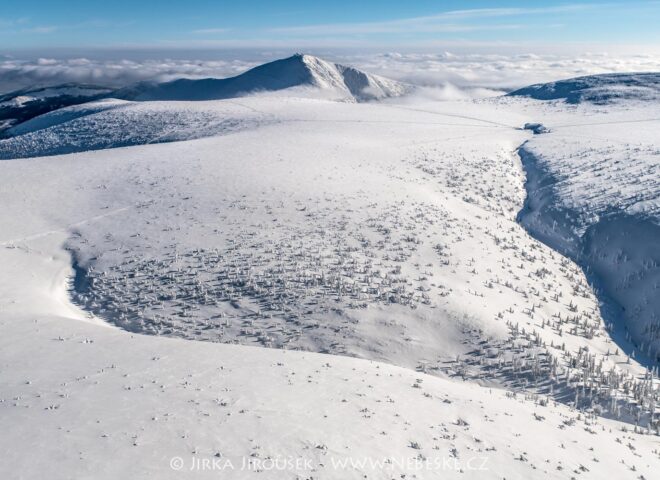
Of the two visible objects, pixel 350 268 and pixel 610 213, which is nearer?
pixel 350 268

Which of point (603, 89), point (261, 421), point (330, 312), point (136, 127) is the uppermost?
point (603, 89)

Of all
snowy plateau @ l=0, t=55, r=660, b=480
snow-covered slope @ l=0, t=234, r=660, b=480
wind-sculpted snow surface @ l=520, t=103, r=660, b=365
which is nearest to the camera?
snow-covered slope @ l=0, t=234, r=660, b=480

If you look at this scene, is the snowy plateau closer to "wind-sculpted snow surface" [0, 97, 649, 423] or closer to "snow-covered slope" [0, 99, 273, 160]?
"wind-sculpted snow surface" [0, 97, 649, 423]

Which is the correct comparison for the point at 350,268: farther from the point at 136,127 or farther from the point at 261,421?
the point at 136,127

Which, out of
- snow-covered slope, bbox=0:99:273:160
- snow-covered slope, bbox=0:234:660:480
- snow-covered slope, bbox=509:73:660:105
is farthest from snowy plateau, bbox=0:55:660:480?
snow-covered slope, bbox=509:73:660:105

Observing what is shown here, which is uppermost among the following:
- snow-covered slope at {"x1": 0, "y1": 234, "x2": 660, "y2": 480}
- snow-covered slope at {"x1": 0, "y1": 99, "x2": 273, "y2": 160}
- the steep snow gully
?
snow-covered slope at {"x1": 0, "y1": 99, "x2": 273, "y2": 160}

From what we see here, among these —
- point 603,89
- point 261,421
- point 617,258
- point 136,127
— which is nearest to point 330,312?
point 261,421
